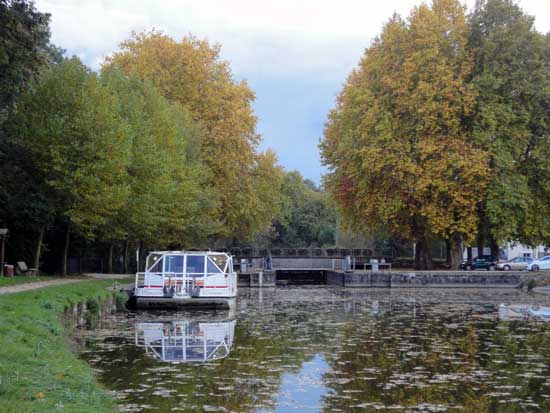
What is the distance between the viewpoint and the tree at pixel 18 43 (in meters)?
21.8

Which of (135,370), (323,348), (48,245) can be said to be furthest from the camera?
(48,245)

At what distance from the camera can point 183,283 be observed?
92.0ft

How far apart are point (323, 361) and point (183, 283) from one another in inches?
528

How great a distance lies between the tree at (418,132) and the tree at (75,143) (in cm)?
1911

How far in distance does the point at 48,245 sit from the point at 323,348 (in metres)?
27.2

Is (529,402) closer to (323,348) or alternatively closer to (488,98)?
(323,348)

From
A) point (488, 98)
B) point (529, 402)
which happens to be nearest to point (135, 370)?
point (529, 402)

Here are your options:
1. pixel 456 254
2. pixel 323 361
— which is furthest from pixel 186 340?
pixel 456 254

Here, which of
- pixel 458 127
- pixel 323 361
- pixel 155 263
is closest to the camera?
pixel 323 361

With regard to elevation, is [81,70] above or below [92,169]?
above

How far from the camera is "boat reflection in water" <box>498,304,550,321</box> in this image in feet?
84.2

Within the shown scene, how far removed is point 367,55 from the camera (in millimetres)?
50031

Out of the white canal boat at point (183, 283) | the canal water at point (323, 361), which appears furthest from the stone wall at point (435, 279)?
the canal water at point (323, 361)

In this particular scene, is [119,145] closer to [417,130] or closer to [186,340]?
[186,340]
